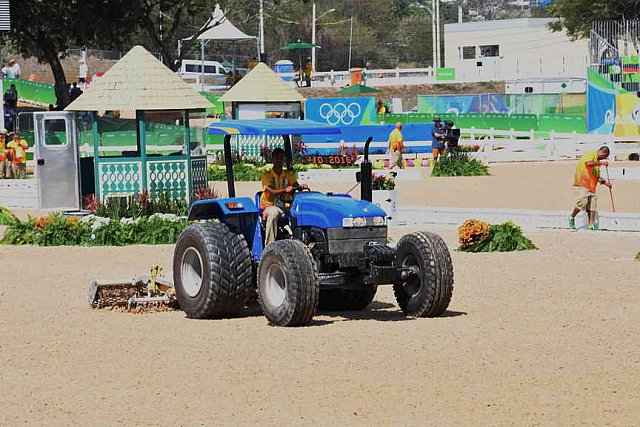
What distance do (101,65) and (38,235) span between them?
4913cm

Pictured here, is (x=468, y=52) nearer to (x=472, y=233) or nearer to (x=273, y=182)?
(x=472, y=233)

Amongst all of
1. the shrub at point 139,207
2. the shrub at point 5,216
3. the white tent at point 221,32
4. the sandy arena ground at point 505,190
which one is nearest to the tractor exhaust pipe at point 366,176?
the shrub at point 139,207

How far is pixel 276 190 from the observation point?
12.5 metres

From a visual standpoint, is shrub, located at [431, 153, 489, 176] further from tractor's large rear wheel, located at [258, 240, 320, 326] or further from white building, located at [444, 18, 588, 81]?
white building, located at [444, 18, 588, 81]

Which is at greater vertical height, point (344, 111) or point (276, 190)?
point (344, 111)

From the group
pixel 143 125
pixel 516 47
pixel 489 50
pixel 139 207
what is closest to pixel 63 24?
pixel 143 125

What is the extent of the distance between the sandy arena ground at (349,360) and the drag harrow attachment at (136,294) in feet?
0.74

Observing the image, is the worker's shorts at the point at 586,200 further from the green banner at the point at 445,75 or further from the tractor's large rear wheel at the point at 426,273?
the green banner at the point at 445,75

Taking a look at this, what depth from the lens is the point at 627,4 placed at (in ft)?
223

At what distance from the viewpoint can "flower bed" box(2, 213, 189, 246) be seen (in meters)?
19.5

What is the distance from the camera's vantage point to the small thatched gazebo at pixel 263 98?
3771 centimetres

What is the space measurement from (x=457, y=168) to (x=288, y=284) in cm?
2331

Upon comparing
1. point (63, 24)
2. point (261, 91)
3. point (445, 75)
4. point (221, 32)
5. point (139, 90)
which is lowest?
point (139, 90)

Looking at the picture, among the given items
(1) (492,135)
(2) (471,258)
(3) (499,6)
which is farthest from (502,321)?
(3) (499,6)
